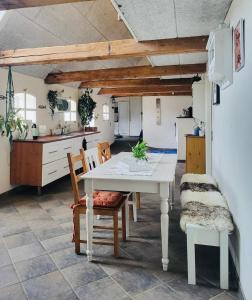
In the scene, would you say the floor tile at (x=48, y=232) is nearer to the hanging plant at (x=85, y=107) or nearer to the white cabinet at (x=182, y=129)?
the hanging plant at (x=85, y=107)

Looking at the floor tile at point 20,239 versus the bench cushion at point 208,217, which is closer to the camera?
the bench cushion at point 208,217

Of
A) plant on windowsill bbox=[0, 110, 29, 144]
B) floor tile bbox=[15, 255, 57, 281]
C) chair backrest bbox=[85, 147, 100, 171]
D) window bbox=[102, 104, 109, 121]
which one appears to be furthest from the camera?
window bbox=[102, 104, 109, 121]

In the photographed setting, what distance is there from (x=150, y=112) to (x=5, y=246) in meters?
8.82

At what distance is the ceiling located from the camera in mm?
2471

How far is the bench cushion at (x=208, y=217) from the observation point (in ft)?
6.63

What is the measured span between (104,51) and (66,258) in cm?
267

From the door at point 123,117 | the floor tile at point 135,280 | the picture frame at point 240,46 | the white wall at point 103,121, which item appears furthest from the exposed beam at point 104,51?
the door at point 123,117

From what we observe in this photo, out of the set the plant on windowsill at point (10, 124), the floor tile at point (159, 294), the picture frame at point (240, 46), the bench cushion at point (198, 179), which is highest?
the picture frame at point (240, 46)

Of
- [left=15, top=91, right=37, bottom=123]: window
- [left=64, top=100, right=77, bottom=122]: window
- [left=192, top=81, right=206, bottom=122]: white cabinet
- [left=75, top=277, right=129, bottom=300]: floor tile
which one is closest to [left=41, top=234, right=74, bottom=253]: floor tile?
[left=75, top=277, right=129, bottom=300]: floor tile

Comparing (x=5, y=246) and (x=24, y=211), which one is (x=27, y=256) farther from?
(x=24, y=211)

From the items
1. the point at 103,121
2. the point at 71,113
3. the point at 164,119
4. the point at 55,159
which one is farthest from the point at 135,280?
the point at 164,119

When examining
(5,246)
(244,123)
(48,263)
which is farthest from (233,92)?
(5,246)

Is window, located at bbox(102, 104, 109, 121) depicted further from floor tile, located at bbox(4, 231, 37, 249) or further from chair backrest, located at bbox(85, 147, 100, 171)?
floor tile, located at bbox(4, 231, 37, 249)

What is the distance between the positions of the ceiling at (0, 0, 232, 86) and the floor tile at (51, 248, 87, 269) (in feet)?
7.68
